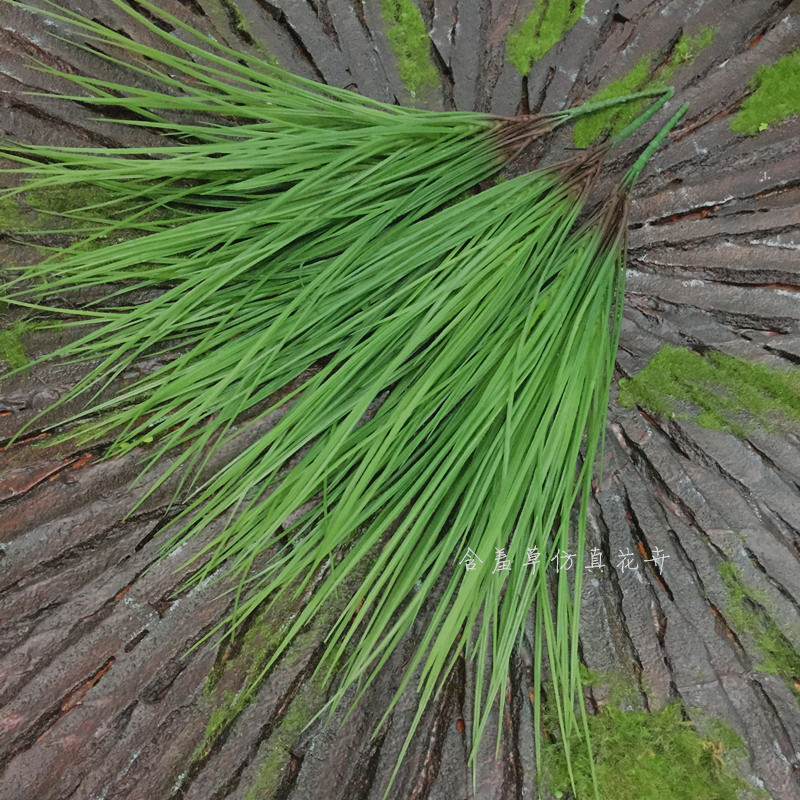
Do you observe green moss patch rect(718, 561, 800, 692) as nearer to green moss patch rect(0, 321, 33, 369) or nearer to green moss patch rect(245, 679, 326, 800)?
green moss patch rect(245, 679, 326, 800)

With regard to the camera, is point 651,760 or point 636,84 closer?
point 651,760

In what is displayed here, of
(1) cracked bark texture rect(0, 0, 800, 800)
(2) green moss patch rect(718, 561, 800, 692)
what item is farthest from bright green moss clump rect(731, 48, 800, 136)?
(2) green moss patch rect(718, 561, 800, 692)

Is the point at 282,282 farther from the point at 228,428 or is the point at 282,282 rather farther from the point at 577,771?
the point at 577,771

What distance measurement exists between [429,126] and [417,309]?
0.81 ft

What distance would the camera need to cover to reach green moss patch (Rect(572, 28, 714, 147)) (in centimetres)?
76

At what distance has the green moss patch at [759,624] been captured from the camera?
67cm

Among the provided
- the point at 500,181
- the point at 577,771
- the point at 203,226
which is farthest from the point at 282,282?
the point at 577,771

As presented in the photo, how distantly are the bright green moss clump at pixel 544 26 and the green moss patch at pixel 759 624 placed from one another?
0.69 metres

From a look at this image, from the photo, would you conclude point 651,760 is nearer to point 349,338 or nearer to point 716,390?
point 716,390

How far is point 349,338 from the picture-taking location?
744mm

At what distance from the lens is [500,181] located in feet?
2.63

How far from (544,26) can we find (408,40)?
18 cm

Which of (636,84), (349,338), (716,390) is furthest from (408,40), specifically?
(716,390)

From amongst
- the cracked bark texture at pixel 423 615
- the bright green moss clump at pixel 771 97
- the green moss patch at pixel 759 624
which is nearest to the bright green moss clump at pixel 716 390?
the cracked bark texture at pixel 423 615
